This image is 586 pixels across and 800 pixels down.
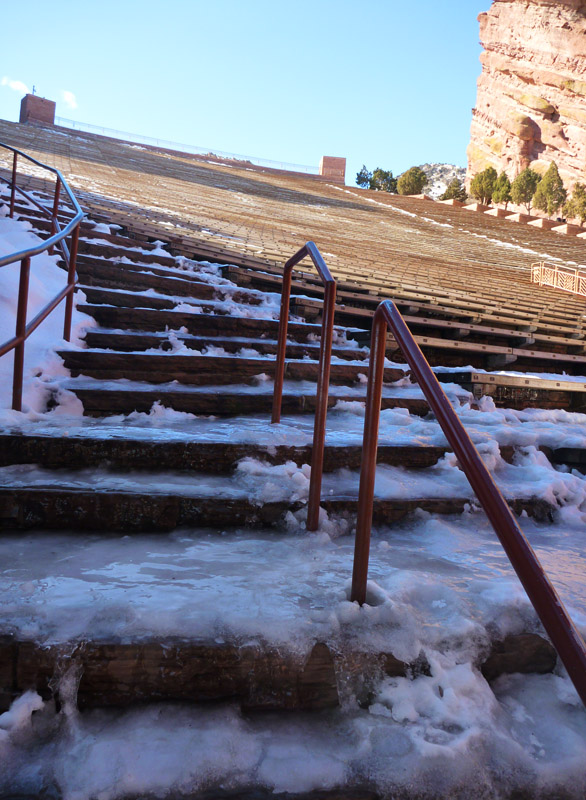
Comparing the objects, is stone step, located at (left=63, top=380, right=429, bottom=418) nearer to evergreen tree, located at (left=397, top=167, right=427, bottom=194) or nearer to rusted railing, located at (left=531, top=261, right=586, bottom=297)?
rusted railing, located at (left=531, top=261, right=586, bottom=297)

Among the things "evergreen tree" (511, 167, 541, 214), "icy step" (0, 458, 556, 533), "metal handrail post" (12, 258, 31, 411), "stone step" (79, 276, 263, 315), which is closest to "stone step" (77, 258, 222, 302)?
"stone step" (79, 276, 263, 315)

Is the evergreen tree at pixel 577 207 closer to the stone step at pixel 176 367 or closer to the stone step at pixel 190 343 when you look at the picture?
the stone step at pixel 190 343

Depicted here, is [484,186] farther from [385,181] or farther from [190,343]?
[190,343]

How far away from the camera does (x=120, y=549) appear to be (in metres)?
1.75

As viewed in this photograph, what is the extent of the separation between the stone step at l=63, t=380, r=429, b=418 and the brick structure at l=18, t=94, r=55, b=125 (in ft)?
77.8

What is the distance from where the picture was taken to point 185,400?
2.84 meters

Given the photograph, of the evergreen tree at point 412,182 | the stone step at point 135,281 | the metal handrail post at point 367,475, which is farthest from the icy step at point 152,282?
the evergreen tree at point 412,182

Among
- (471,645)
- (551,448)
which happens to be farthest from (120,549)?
(551,448)

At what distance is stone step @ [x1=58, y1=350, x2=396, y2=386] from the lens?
3.03 meters

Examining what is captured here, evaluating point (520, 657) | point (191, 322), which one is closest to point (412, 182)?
point (191, 322)

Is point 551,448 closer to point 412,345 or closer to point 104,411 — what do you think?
point 412,345

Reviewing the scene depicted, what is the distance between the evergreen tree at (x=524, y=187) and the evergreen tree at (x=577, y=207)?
2.05 metres

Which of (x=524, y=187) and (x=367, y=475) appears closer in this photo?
(x=367, y=475)

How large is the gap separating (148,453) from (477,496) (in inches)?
56.9
